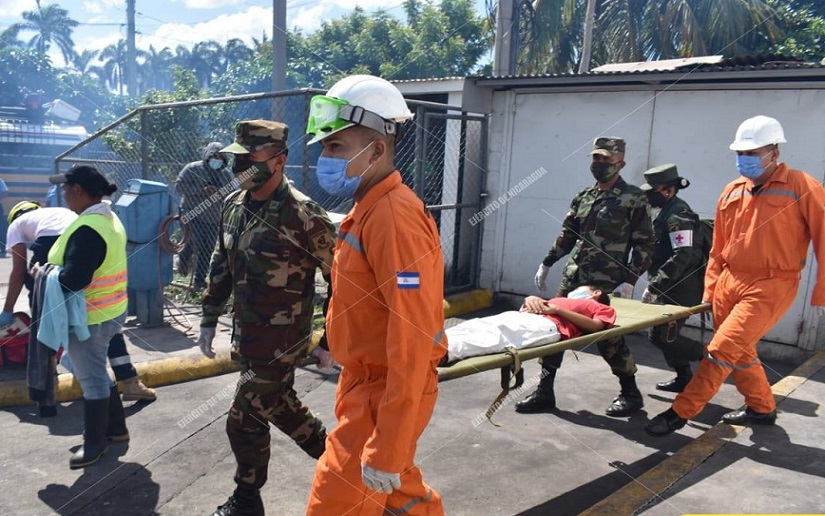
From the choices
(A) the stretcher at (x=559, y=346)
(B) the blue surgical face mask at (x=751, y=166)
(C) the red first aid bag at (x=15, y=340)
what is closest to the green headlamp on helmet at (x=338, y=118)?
(A) the stretcher at (x=559, y=346)

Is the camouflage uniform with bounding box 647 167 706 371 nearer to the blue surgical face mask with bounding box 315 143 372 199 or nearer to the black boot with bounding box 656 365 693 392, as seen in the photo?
the black boot with bounding box 656 365 693 392

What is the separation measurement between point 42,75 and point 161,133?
26.3 meters

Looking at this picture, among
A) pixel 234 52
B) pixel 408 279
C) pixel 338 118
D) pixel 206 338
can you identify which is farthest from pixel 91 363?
pixel 234 52

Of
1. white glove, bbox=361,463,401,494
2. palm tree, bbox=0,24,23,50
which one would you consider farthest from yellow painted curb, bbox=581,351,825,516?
palm tree, bbox=0,24,23,50

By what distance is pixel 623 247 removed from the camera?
5.15 m

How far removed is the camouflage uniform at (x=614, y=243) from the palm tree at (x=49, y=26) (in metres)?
62.9

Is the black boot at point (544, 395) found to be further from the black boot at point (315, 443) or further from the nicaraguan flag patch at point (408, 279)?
the nicaraguan flag patch at point (408, 279)

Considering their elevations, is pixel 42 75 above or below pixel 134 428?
above

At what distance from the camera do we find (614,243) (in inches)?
203

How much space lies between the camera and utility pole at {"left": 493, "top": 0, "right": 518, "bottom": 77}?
11273 millimetres

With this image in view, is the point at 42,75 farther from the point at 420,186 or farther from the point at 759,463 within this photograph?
the point at 759,463

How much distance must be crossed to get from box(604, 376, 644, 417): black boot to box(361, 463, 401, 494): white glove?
347 centimetres

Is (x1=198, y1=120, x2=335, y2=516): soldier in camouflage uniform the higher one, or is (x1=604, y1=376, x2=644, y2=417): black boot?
(x1=198, y1=120, x2=335, y2=516): soldier in camouflage uniform

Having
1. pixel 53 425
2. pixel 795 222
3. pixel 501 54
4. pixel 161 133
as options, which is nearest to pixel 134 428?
pixel 53 425
